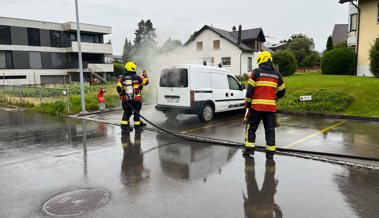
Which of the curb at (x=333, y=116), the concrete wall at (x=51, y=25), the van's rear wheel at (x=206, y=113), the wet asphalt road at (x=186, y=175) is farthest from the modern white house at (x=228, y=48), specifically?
the wet asphalt road at (x=186, y=175)

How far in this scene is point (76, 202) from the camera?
4.13 m

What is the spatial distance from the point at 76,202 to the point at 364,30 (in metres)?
23.8

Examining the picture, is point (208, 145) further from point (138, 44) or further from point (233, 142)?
point (138, 44)

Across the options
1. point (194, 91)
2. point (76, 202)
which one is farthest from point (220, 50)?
point (76, 202)

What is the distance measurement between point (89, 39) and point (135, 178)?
37811 millimetres

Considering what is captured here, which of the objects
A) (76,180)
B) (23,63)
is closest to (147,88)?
A: (76,180)

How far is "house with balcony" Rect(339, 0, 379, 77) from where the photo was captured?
830 inches

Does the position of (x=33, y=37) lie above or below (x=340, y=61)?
above

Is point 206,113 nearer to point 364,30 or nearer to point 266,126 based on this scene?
point 266,126

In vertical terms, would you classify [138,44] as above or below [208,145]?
above

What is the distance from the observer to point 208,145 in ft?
23.8

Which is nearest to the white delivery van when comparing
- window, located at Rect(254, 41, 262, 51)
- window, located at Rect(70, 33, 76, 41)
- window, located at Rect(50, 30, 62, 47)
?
window, located at Rect(254, 41, 262, 51)

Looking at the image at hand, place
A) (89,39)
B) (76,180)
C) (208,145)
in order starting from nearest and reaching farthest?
1. (76,180)
2. (208,145)
3. (89,39)

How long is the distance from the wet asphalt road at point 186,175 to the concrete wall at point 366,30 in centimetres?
1458
